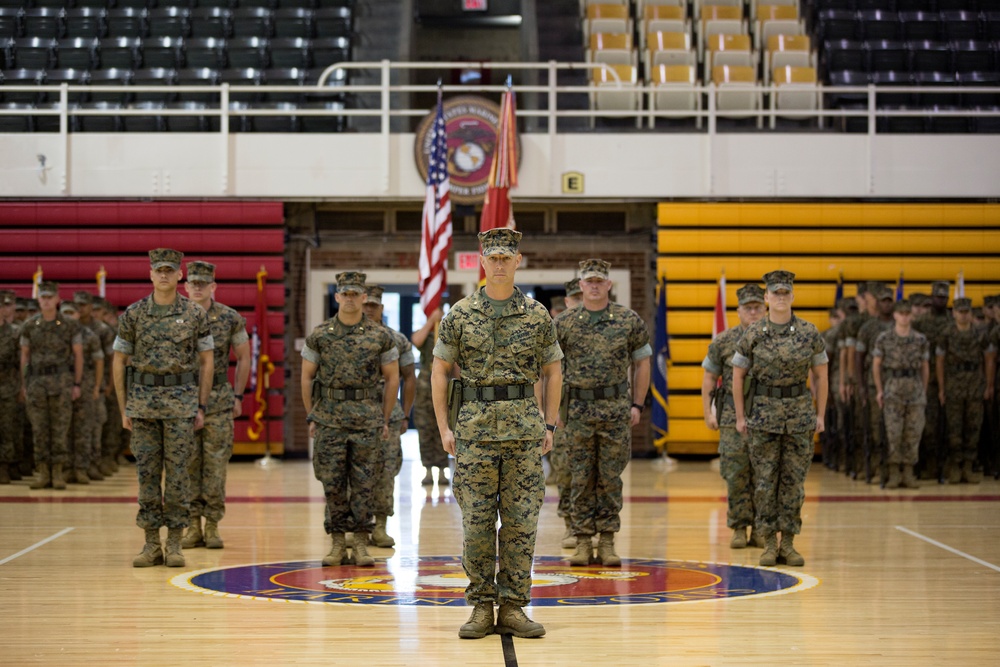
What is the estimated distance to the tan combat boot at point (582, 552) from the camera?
A: 23.2ft

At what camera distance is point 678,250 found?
14227 mm

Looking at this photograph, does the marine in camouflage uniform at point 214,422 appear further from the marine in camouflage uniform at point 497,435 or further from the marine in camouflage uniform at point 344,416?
the marine in camouflage uniform at point 497,435

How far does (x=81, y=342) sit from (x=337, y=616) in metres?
6.41

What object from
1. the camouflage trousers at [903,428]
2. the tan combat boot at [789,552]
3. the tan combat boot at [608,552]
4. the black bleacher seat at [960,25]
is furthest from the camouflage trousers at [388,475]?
the black bleacher seat at [960,25]

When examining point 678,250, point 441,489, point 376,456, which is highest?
point 678,250

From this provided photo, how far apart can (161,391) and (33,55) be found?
10225 millimetres

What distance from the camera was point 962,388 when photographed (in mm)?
11922

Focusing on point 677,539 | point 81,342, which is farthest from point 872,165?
point 81,342

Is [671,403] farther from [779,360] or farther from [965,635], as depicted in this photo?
[965,635]

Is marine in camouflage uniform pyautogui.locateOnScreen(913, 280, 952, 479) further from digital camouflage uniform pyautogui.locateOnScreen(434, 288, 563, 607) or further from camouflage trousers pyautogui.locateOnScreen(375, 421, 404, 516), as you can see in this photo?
digital camouflage uniform pyautogui.locateOnScreen(434, 288, 563, 607)

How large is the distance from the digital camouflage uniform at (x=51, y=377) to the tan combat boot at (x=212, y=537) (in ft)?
12.9

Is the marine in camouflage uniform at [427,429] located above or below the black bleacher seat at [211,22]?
below

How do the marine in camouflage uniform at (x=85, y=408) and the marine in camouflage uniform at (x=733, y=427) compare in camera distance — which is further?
the marine in camouflage uniform at (x=85, y=408)

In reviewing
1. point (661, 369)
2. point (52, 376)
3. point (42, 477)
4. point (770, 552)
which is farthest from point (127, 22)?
point (770, 552)
